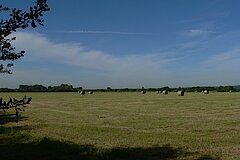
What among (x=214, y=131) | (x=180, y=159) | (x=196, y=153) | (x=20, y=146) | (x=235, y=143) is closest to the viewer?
(x=180, y=159)

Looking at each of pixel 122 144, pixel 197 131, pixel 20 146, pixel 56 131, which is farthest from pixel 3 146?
pixel 197 131

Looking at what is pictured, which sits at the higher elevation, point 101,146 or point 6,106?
point 6,106

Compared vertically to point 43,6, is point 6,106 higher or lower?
lower

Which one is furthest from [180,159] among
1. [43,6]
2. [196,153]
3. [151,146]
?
[43,6]

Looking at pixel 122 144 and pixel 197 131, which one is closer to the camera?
pixel 122 144

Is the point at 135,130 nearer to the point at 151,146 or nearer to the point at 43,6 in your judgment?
the point at 151,146

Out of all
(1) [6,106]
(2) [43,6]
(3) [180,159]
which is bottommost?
(3) [180,159]

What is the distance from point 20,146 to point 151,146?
4.12 m

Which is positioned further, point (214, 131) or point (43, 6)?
point (214, 131)

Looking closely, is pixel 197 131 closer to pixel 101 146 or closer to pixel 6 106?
pixel 101 146

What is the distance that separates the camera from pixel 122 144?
47.4 ft

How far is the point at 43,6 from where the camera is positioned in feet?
23.3

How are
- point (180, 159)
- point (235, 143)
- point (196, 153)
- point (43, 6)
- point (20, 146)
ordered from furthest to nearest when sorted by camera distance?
1. point (235, 143)
2. point (20, 146)
3. point (196, 153)
4. point (180, 159)
5. point (43, 6)

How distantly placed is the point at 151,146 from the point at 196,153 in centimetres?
185
